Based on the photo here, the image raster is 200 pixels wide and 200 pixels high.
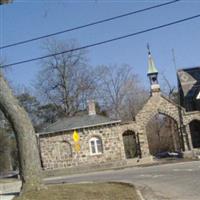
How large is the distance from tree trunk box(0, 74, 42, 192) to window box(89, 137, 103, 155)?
1182 inches

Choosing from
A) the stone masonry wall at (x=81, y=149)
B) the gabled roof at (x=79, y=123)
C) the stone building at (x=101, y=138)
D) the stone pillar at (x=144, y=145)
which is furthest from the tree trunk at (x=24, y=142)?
the stone pillar at (x=144, y=145)

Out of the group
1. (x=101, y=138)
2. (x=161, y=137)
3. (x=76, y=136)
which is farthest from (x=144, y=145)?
(x=161, y=137)

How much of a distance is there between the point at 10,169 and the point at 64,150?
37356mm

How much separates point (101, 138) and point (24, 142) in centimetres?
3009

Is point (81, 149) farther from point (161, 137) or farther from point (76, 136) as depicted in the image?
point (161, 137)

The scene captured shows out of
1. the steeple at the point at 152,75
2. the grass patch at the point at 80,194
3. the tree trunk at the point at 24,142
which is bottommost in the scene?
the grass patch at the point at 80,194

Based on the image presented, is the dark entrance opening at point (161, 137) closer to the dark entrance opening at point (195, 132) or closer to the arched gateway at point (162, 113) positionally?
the dark entrance opening at point (195, 132)

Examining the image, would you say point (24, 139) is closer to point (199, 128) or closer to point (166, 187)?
point (166, 187)

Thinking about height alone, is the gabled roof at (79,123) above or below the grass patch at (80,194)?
above

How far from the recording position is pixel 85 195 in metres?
14.8

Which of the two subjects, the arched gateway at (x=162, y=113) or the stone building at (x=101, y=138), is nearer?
the stone building at (x=101, y=138)

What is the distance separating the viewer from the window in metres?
46.1

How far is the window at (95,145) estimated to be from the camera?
46094 mm

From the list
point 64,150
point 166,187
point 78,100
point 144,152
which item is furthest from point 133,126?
point 166,187
